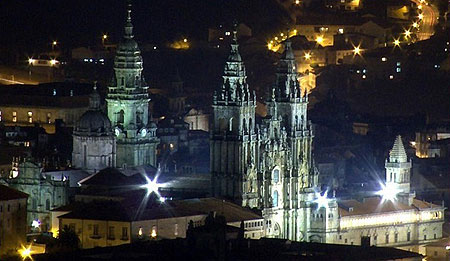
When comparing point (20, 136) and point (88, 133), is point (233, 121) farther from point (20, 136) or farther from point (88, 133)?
point (20, 136)

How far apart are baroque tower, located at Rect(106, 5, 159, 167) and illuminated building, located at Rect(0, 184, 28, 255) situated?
57.9 ft

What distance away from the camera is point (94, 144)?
161875mm

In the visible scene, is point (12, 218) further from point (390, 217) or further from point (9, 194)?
point (390, 217)

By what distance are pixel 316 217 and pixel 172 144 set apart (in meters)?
21.9

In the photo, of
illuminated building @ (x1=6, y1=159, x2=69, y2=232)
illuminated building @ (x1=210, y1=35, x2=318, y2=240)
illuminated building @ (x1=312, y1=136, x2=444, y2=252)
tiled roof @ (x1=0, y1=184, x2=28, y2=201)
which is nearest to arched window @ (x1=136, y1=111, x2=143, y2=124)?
illuminated building @ (x1=210, y1=35, x2=318, y2=240)

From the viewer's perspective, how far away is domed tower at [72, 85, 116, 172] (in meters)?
162

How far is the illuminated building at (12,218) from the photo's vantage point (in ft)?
479

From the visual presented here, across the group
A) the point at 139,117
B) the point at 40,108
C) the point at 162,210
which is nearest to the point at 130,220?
the point at 162,210

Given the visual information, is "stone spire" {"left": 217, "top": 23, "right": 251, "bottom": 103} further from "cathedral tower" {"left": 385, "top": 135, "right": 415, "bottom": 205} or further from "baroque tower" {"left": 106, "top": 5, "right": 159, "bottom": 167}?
"cathedral tower" {"left": 385, "top": 135, "right": 415, "bottom": 205}

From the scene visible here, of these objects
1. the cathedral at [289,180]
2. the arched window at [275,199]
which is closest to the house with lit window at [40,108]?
the cathedral at [289,180]

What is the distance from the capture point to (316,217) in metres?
163

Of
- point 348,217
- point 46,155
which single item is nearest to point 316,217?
point 348,217

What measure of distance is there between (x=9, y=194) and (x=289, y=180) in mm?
18355

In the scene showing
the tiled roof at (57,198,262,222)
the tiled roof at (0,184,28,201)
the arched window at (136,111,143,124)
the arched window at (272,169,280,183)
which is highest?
the arched window at (136,111,143,124)
